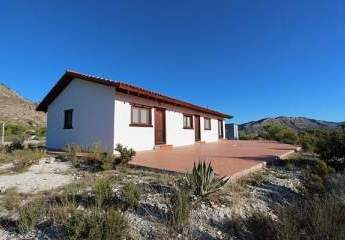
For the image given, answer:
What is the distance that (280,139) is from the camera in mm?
25797

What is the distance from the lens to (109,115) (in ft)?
42.0

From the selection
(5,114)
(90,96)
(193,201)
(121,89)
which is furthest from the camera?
(5,114)

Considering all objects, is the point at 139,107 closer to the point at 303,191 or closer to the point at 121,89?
the point at 121,89

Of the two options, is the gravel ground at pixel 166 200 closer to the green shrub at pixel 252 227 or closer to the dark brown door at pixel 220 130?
the green shrub at pixel 252 227

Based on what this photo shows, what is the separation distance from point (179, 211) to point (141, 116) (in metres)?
9.88

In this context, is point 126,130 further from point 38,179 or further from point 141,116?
point 38,179

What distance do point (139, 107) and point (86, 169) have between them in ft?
19.1

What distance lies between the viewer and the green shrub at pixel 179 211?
15.3 feet

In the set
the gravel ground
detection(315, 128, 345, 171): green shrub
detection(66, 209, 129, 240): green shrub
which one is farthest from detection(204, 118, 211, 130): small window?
detection(66, 209, 129, 240): green shrub

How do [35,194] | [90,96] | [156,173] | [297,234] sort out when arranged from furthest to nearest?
[90,96] < [156,173] < [35,194] < [297,234]

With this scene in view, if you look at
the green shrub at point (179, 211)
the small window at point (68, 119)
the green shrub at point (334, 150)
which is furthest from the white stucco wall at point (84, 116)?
the green shrub at point (334, 150)

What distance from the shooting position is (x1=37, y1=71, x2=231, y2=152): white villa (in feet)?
42.2

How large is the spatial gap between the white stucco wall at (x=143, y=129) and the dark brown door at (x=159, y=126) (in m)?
0.32

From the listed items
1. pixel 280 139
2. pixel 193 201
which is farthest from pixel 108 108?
pixel 280 139
